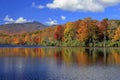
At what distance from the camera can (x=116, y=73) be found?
30.6 metres

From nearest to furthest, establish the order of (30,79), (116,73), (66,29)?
1. (30,79)
2. (116,73)
3. (66,29)

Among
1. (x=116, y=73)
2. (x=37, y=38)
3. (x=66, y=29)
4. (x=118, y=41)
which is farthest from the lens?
(x=37, y=38)

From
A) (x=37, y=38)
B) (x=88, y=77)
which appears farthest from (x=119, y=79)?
(x=37, y=38)

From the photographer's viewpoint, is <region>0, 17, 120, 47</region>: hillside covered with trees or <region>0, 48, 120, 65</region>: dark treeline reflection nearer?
<region>0, 48, 120, 65</region>: dark treeline reflection

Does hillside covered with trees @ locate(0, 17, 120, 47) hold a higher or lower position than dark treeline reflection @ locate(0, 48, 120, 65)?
higher

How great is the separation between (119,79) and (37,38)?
528ft

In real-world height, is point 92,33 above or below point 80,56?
Answer: above

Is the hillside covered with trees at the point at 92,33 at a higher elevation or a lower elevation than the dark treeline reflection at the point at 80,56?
higher

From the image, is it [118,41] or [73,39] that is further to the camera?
[73,39]

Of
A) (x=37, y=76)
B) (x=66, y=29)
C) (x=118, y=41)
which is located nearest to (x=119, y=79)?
(x=37, y=76)

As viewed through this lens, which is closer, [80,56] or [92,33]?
[80,56]

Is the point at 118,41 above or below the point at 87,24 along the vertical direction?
below

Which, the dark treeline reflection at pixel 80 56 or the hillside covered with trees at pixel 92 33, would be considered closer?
the dark treeline reflection at pixel 80 56

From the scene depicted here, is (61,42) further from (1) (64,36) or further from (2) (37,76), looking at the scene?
(2) (37,76)
